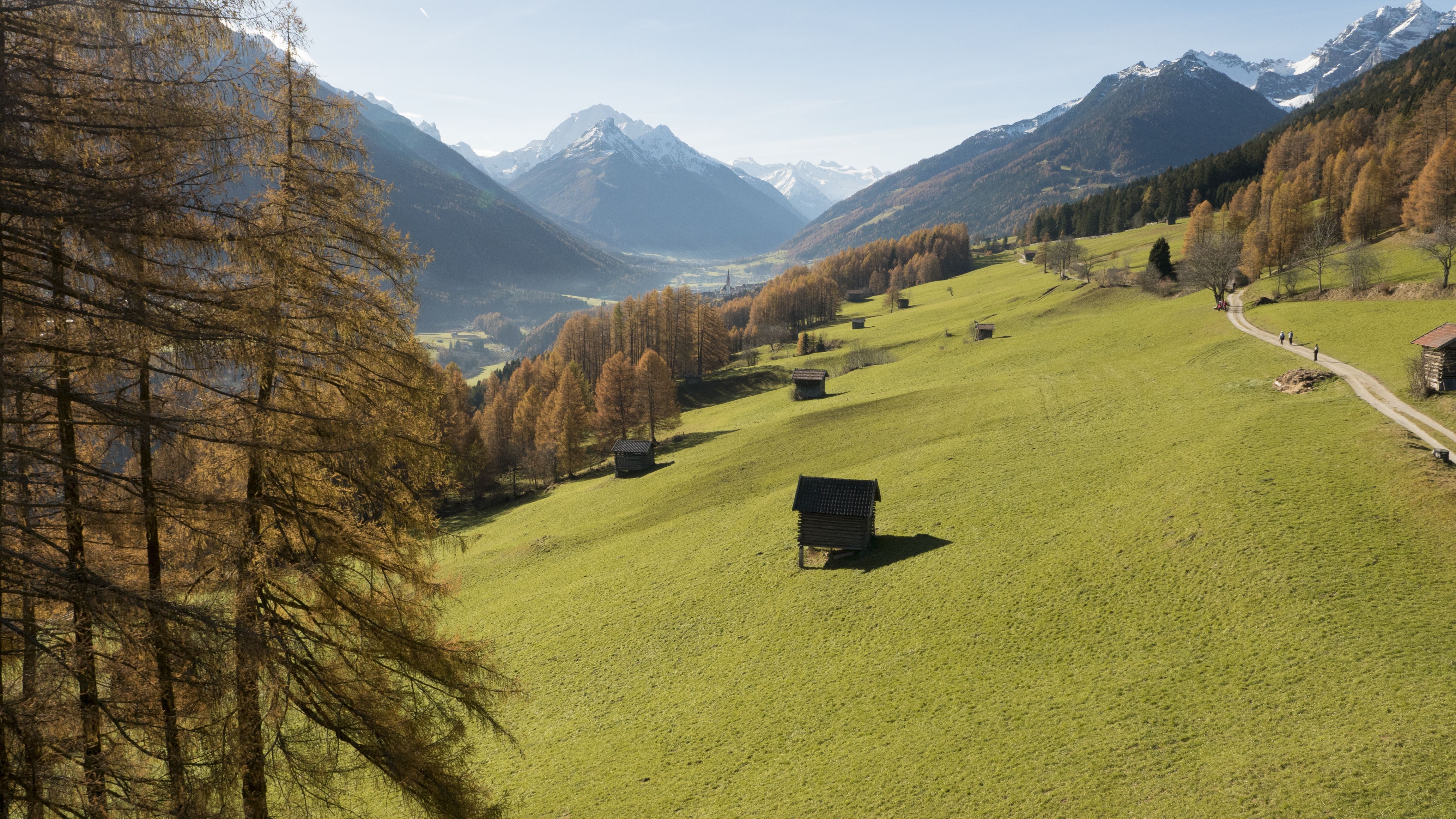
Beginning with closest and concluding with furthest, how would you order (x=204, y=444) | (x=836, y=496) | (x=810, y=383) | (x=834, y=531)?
(x=204, y=444)
(x=836, y=496)
(x=834, y=531)
(x=810, y=383)

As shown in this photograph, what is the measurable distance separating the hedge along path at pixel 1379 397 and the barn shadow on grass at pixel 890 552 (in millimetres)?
21306

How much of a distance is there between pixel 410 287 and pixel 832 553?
28.2 m

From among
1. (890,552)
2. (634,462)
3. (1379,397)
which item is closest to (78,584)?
(890,552)

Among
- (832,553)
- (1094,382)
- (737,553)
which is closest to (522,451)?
(737,553)

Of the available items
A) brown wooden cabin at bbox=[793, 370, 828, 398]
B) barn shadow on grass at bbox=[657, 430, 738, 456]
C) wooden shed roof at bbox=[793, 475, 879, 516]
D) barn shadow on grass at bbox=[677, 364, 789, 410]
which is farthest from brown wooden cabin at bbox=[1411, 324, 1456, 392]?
barn shadow on grass at bbox=[677, 364, 789, 410]

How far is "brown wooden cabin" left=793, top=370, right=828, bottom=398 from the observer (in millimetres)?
78875

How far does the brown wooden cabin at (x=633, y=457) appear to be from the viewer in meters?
64.4

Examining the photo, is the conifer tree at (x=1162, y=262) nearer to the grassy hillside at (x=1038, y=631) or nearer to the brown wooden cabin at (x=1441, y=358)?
the grassy hillside at (x=1038, y=631)

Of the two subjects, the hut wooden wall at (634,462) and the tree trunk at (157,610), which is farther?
the hut wooden wall at (634,462)

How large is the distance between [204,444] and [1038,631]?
25341 mm

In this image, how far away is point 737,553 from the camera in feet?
125

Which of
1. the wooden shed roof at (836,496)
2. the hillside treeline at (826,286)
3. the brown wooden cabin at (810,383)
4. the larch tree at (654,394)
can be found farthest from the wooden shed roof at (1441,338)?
the hillside treeline at (826,286)

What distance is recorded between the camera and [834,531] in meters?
34.6

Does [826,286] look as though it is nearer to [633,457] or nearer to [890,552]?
[633,457]
